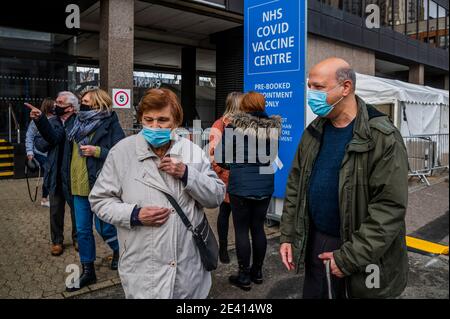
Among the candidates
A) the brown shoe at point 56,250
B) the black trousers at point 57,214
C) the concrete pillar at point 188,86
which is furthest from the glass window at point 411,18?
the brown shoe at point 56,250

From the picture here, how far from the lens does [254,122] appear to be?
385 cm

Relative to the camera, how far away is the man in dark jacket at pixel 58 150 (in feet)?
13.7

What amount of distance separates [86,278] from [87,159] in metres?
1.17

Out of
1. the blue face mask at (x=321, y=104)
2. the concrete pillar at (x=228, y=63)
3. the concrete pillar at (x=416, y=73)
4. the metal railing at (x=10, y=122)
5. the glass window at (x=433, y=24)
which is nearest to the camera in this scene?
the blue face mask at (x=321, y=104)

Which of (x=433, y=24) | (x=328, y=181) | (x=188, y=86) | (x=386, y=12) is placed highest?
(x=433, y=24)

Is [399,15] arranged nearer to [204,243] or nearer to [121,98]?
[121,98]

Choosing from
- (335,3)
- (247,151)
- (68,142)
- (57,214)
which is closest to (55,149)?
(68,142)

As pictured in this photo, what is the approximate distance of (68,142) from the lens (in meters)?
4.10

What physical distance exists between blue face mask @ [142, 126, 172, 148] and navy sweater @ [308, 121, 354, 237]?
2.95ft

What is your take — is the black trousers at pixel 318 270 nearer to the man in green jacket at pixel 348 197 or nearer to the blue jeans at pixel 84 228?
the man in green jacket at pixel 348 197

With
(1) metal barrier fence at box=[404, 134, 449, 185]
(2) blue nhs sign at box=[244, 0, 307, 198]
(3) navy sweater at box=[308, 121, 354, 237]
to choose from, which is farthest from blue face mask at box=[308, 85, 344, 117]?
(1) metal barrier fence at box=[404, 134, 449, 185]

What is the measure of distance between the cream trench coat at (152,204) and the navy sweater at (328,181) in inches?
23.5
